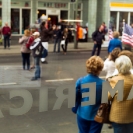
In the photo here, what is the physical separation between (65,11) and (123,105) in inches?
922

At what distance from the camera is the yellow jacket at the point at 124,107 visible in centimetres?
404

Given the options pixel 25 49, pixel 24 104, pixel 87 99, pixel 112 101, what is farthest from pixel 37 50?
pixel 112 101

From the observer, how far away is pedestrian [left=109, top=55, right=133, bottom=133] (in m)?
4.04

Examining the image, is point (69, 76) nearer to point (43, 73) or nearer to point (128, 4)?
point (43, 73)

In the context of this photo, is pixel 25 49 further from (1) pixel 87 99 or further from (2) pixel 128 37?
(1) pixel 87 99

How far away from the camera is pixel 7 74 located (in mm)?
9219

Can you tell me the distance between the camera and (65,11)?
27.0 m

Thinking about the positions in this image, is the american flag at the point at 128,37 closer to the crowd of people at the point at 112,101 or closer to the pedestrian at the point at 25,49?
the pedestrian at the point at 25,49

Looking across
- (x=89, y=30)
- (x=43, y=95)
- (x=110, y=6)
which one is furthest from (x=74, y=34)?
(x=43, y=95)

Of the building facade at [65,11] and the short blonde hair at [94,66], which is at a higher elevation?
the building facade at [65,11]

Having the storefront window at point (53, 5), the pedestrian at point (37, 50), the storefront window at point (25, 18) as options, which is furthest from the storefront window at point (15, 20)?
the pedestrian at point (37, 50)

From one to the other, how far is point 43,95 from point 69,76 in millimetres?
6461

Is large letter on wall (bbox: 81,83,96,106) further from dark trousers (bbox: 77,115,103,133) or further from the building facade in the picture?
A: the building facade

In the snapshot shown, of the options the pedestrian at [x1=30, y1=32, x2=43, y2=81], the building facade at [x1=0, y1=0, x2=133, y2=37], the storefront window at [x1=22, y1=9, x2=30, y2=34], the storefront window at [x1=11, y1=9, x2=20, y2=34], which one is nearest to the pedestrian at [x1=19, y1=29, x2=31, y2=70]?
the pedestrian at [x1=30, y1=32, x2=43, y2=81]
